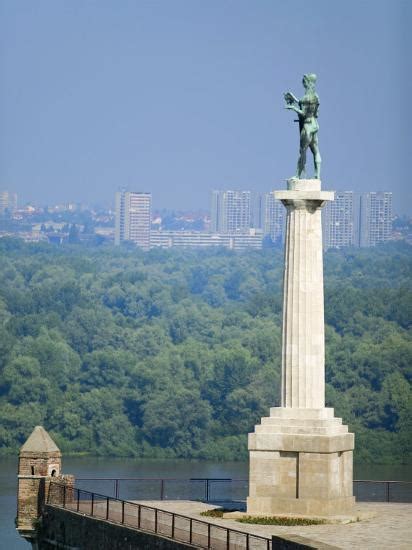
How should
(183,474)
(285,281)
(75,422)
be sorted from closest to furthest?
1. (285,281)
2. (183,474)
3. (75,422)

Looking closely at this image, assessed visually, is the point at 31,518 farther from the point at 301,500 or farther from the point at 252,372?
the point at 252,372

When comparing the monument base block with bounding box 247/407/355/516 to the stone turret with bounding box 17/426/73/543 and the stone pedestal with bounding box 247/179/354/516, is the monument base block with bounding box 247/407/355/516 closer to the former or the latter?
the stone pedestal with bounding box 247/179/354/516

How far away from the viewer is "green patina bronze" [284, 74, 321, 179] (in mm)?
46125

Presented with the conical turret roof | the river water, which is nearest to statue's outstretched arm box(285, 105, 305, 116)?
the conical turret roof

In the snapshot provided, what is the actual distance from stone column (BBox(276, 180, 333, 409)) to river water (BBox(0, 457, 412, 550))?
3947cm

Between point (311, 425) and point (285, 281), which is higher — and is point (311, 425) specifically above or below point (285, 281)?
below

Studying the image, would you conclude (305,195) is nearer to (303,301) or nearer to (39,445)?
(303,301)

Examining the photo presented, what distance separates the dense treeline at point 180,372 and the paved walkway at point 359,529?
6214cm

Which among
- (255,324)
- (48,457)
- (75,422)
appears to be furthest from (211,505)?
(255,324)

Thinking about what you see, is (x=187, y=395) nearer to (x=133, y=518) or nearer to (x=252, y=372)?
(x=252, y=372)

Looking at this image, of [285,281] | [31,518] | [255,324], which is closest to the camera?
[285,281]

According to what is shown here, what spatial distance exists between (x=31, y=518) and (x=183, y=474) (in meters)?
50.8

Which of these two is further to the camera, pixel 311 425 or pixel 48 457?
pixel 48 457

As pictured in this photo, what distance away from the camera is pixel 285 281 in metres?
45.2
